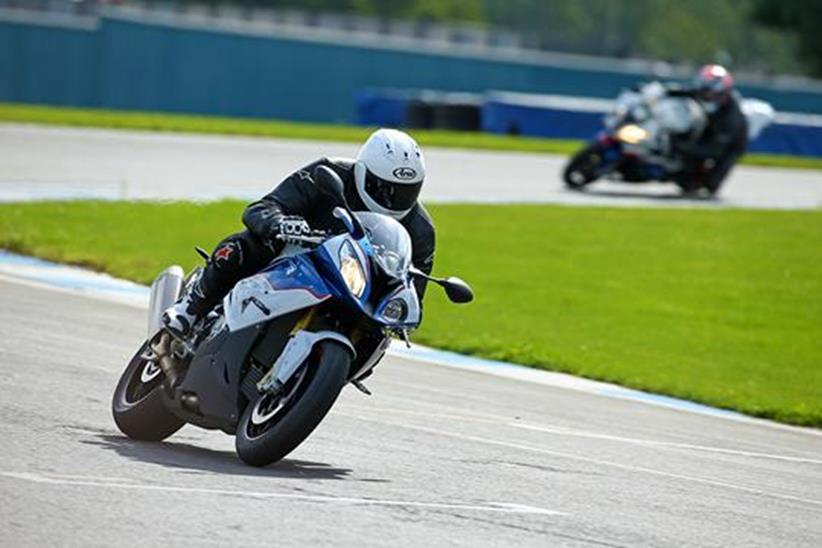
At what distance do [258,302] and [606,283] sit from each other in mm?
11434

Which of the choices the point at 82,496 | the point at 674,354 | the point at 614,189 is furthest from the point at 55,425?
the point at 614,189

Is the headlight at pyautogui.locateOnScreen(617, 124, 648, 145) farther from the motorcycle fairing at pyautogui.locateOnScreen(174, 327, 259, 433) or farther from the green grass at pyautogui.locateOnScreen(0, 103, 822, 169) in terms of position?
the motorcycle fairing at pyautogui.locateOnScreen(174, 327, 259, 433)

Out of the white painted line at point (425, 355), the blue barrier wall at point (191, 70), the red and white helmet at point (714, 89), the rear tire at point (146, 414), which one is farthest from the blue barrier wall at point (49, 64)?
the rear tire at point (146, 414)

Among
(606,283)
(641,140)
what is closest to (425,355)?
(606,283)

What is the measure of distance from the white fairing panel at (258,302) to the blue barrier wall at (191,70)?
38.8 meters

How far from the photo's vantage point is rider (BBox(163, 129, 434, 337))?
8.62 meters

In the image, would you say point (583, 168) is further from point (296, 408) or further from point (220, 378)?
point (296, 408)

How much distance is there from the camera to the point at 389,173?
8.62m

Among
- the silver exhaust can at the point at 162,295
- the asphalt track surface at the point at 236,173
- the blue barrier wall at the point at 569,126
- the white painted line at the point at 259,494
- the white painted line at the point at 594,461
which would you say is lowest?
the blue barrier wall at the point at 569,126

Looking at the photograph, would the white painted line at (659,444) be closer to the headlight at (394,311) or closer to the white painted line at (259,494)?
the headlight at (394,311)

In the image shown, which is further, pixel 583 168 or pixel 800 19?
pixel 800 19

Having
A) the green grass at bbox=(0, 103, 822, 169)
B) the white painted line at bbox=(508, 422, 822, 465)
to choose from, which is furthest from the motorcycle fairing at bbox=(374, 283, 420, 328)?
the green grass at bbox=(0, 103, 822, 169)

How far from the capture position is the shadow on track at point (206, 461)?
8078mm

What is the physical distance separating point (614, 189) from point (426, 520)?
81.6 feet
